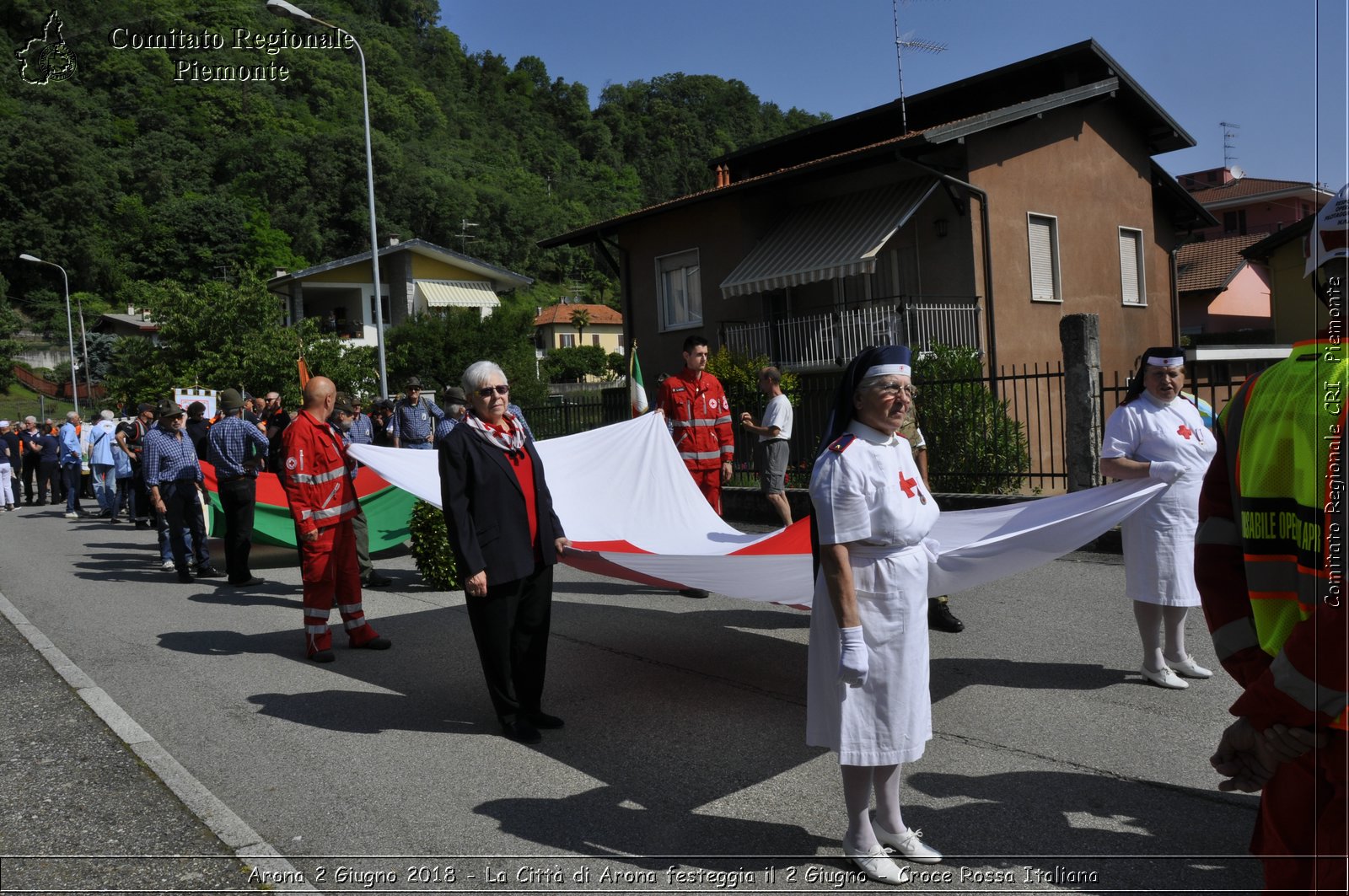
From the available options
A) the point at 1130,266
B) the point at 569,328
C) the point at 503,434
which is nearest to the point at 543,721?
the point at 503,434

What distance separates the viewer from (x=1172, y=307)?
2284 centimetres

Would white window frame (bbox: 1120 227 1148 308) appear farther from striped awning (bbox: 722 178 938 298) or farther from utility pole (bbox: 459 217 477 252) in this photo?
utility pole (bbox: 459 217 477 252)

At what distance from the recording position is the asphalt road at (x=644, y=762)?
3.79 metres

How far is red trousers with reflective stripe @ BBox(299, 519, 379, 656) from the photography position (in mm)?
7301

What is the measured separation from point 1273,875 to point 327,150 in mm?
75420

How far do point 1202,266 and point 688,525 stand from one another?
75.2ft

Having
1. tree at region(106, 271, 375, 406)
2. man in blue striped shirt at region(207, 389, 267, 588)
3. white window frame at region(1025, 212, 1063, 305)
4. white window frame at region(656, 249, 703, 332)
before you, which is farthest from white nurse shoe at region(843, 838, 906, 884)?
tree at region(106, 271, 375, 406)

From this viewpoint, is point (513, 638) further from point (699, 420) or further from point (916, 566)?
point (699, 420)

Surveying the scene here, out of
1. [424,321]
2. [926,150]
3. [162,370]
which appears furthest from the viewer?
[424,321]

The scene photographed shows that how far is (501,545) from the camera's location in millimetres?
5324

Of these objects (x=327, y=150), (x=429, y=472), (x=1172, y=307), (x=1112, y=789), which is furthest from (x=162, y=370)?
(x=327, y=150)

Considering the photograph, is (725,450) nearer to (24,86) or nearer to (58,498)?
(58,498)

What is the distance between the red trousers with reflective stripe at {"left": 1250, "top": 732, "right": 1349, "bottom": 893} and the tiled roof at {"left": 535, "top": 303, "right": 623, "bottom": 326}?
73946mm

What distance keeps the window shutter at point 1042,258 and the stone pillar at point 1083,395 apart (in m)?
9.22
